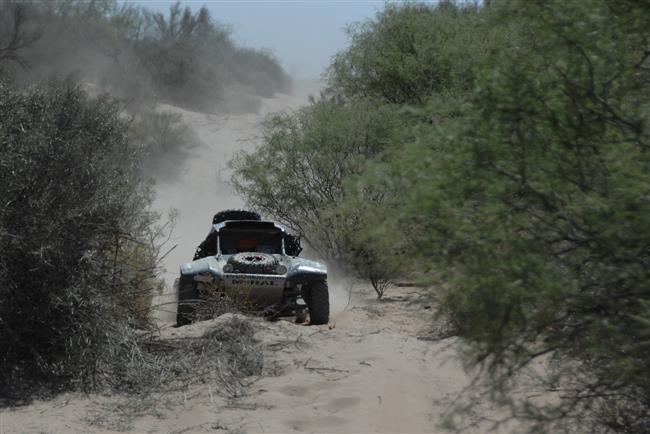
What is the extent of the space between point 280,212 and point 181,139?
743 inches

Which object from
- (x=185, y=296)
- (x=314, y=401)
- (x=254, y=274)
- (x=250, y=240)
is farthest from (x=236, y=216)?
(x=314, y=401)

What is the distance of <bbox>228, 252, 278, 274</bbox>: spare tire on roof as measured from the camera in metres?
12.9

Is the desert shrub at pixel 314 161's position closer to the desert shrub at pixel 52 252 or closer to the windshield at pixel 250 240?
the windshield at pixel 250 240

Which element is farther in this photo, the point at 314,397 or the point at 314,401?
the point at 314,397

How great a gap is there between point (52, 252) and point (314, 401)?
2705 millimetres

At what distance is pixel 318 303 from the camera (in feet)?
43.6

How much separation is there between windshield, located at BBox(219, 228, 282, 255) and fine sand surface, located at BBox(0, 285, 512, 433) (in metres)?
3.67

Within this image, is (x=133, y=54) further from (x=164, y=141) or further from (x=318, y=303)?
(x=318, y=303)

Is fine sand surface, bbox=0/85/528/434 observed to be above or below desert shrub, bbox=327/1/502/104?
below

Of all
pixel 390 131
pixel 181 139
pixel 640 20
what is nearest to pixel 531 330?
pixel 640 20

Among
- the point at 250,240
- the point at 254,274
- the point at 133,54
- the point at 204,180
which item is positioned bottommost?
the point at 254,274

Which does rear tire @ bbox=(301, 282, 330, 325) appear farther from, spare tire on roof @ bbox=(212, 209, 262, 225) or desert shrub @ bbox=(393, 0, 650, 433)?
desert shrub @ bbox=(393, 0, 650, 433)

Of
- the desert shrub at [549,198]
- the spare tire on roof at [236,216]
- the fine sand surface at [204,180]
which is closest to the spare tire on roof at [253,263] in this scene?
the spare tire on roof at [236,216]

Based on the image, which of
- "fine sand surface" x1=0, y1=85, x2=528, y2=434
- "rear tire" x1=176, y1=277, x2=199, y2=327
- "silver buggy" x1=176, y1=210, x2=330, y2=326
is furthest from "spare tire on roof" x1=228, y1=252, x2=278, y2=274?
"fine sand surface" x1=0, y1=85, x2=528, y2=434
